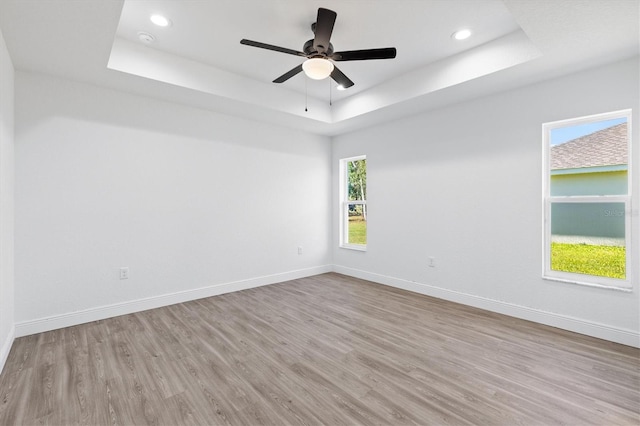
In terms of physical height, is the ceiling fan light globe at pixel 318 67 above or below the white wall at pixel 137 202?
above

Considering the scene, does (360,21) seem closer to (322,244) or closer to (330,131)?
(330,131)

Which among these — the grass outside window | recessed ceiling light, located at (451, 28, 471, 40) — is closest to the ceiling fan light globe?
recessed ceiling light, located at (451, 28, 471, 40)

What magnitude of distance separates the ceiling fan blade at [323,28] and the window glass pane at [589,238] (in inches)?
114

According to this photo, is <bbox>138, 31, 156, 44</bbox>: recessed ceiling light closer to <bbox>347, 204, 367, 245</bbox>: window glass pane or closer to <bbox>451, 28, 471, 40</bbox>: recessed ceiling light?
<bbox>451, 28, 471, 40</bbox>: recessed ceiling light

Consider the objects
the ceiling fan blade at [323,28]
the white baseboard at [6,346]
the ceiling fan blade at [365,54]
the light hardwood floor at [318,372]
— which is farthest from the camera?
the ceiling fan blade at [365,54]

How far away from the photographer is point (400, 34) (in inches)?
113

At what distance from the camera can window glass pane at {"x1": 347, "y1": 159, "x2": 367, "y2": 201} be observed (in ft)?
17.4

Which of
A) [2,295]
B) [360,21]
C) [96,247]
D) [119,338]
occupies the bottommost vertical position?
[119,338]

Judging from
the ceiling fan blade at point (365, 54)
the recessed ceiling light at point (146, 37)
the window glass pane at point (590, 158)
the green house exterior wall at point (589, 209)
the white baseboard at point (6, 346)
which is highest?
the recessed ceiling light at point (146, 37)

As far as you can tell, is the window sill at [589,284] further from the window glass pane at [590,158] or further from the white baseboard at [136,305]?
the white baseboard at [136,305]

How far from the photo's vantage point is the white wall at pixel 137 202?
2.98 m

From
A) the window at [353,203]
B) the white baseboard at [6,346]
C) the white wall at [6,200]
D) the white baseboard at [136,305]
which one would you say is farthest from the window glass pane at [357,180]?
the white baseboard at [6,346]

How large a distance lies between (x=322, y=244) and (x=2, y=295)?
4.10 meters

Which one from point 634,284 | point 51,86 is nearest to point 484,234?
point 634,284
